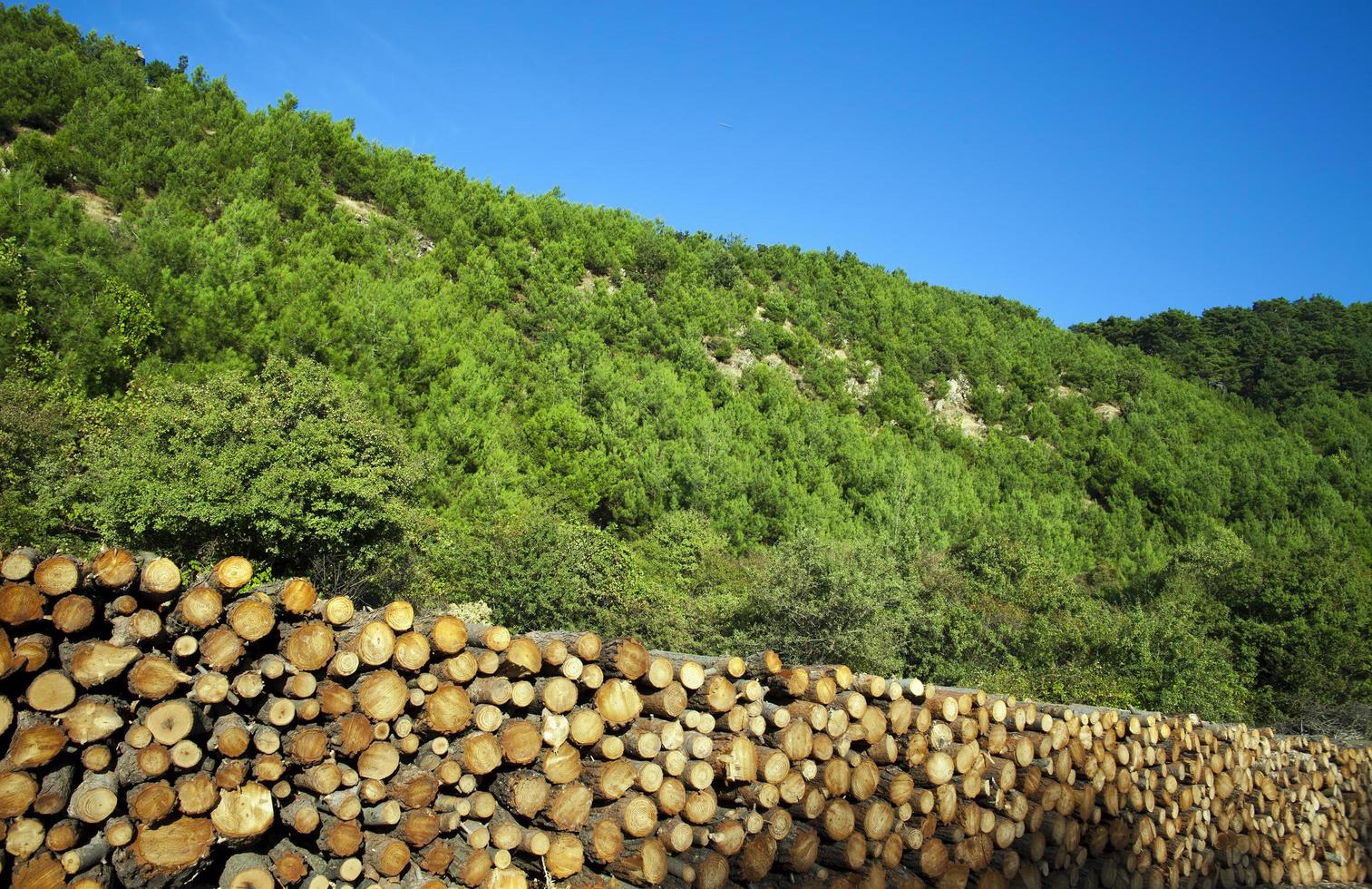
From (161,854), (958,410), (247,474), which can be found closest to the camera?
(161,854)

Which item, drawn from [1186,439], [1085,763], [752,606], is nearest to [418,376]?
[752,606]

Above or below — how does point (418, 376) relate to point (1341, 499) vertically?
below

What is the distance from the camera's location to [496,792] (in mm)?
5230

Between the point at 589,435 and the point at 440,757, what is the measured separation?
29121mm

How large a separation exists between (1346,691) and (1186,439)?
33386 mm

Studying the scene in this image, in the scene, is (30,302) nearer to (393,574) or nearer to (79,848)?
(393,574)

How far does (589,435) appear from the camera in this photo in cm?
3400

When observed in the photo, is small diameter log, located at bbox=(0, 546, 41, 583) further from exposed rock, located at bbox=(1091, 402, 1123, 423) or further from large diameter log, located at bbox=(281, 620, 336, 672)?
exposed rock, located at bbox=(1091, 402, 1123, 423)

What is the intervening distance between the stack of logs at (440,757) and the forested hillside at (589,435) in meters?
13.3

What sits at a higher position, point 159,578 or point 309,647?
point 159,578

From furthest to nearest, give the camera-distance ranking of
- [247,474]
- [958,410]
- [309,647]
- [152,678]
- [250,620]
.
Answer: [958,410] < [247,474] < [309,647] < [250,620] < [152,678]

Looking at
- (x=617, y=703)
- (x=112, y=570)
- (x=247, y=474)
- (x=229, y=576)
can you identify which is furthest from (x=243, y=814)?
(x=247, y=474)

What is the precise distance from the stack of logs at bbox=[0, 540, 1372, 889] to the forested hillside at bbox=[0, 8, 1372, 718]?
13.3 m

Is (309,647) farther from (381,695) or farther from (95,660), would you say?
(95,660)
